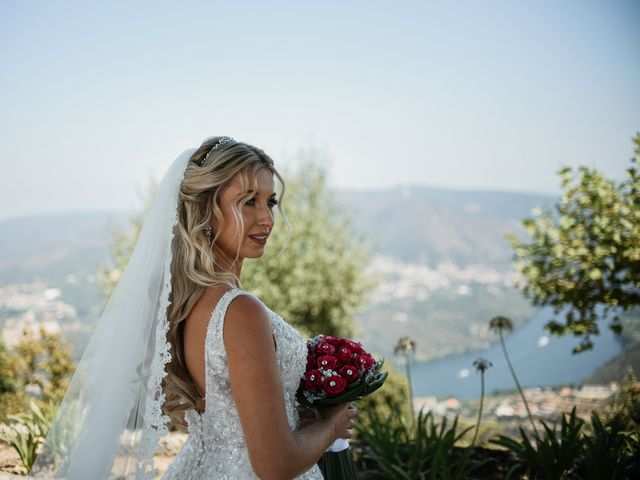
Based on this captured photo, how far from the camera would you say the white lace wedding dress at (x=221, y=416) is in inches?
67.4

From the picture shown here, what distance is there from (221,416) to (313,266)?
41.7 feet

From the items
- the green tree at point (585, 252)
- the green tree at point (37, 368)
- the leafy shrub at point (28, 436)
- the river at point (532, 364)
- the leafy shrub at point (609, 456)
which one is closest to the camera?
the leafy shrub at point (609, 456)

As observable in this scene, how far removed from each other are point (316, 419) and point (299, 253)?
41.5 ft

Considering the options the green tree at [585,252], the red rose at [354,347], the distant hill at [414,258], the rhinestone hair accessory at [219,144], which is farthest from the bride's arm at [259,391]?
the distant hill at [414,258]

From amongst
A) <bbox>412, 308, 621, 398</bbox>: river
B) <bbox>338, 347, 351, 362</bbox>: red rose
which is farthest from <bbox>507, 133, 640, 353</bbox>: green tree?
<bbox>338, 347, 351, 362</bbox>: red rose

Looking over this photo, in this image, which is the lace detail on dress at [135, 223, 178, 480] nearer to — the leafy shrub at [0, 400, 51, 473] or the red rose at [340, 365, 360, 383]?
the red rose at [340, 365, 360, 383]

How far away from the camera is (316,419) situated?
6.67 ft

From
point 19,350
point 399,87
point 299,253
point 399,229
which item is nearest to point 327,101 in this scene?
point 399,87

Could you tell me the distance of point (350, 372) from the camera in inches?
77.4

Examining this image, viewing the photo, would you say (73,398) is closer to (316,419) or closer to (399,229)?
(316,419)

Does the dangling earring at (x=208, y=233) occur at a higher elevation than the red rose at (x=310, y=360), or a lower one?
higher

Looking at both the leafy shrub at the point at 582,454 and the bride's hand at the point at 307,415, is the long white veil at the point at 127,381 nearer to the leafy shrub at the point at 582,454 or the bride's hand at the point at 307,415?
the bride's hand at the point at 307,415

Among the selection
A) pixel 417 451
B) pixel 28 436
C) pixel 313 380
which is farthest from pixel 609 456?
pixel 28 436

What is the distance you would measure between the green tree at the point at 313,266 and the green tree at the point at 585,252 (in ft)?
26.9
